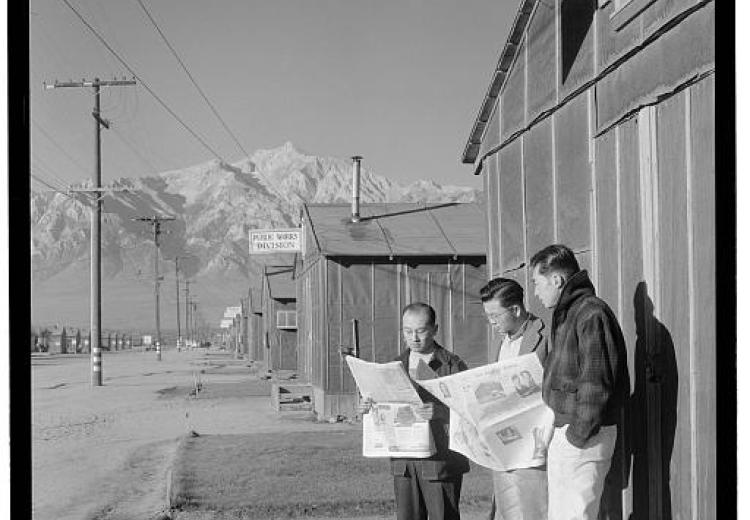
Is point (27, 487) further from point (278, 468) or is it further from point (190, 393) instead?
point (190, 393)

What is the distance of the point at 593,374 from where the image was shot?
5.41 m

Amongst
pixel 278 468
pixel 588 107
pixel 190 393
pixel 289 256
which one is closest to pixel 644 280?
pixel 588 107

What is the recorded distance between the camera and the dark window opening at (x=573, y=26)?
8391mm

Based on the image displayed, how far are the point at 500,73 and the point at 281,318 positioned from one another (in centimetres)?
2656

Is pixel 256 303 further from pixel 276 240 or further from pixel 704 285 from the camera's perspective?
pixel 704 285

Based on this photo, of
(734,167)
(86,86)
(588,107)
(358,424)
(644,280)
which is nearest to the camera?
(734,167)

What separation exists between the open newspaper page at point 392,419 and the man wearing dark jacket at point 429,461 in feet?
0.21

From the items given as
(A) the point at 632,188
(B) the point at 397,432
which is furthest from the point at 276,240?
(A) the point at 632,188

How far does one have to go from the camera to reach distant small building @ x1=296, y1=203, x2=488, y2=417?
2073 centimetres

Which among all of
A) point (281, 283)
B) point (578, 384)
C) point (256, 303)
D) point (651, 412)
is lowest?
point (651, 412)

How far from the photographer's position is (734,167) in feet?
16.1

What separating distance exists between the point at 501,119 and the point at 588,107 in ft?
9.91

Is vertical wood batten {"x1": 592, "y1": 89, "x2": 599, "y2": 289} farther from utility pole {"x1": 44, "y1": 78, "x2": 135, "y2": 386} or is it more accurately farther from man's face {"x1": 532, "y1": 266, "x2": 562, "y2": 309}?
utility pole {"x1": 44, "y1": 78, "x2": 135, "y2": 386}

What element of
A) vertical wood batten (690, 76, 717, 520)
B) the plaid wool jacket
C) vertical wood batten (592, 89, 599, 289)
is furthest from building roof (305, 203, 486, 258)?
vertical wood batten (690, 76, 717, 520)
